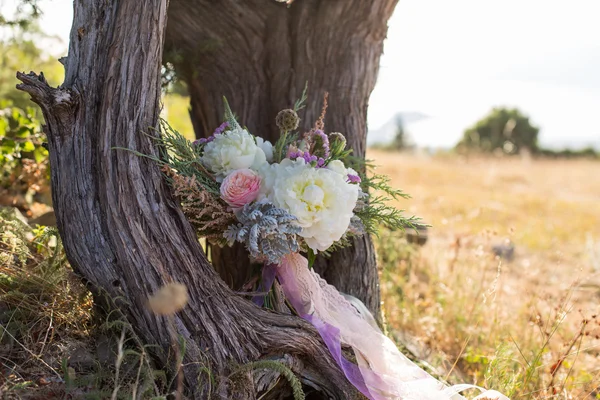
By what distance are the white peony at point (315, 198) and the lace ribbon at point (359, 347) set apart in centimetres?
34

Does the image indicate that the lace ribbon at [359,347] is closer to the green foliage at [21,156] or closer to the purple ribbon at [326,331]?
the purple ribbon at [326,331]

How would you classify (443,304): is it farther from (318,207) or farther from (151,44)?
(151,44)

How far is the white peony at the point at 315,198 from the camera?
7.45 feet

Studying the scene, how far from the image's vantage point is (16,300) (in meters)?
2.44

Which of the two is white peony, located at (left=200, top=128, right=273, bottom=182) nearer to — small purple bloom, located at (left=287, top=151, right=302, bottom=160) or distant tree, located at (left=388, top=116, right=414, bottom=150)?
small purple bloom, located at (left=287, top=151, right=302, bottom=160)

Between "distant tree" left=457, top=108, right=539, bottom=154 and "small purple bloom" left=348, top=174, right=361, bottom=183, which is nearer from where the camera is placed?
"small purple bloom" left=348, top=174, right=361, bottom=183

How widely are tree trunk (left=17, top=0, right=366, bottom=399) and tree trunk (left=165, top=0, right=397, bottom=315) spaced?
105cm

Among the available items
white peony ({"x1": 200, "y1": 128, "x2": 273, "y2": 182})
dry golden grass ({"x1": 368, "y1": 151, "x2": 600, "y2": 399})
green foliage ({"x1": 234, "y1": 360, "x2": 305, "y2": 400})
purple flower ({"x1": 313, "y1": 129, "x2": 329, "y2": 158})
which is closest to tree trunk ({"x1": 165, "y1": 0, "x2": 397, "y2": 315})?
dry golden grass ({"x1": 368, "y1": 151, "x2": 600, "y2": 399})

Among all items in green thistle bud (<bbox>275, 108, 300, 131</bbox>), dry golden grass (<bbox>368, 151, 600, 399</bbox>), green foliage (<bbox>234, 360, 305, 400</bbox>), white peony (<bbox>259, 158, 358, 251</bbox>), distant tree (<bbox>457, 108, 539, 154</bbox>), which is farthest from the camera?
distant tree (<bbox>457, 108, 539, 154</bbox>)

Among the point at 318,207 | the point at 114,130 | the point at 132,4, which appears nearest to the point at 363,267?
the point at 318,207

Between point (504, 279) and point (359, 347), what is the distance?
2.45m

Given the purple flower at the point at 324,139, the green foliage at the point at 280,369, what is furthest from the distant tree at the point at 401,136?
the green foliage at the point at 280,369

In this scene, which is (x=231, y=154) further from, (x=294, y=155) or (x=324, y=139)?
(x=324, y=139)

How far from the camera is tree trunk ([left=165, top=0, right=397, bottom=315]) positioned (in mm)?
3400
